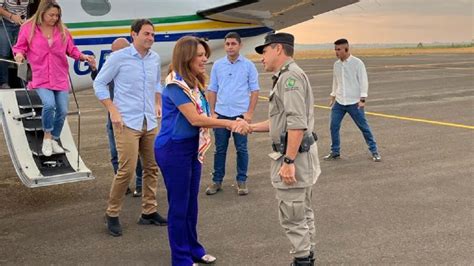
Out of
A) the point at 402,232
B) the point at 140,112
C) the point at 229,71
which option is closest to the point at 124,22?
the point at 229,71

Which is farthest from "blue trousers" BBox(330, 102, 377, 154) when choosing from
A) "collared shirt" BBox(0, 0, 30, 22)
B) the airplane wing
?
"collared shirt" BBox(0, 0, 30, 22)

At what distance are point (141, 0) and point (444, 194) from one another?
4828 mm

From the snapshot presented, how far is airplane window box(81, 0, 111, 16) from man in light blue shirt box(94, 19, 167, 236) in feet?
7.74

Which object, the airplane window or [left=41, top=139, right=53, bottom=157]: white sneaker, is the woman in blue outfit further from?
the airplane window

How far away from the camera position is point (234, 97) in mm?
5840

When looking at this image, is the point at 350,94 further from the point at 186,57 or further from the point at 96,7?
the point at 186,57

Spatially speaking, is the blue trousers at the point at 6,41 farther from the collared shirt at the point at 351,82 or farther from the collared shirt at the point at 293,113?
the collared shirt at the point at 351,82

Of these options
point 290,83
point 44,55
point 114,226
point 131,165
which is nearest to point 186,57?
point 290,83

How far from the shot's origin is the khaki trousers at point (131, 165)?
4488 millimetres

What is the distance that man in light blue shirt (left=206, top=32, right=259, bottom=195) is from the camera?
5.86 metres

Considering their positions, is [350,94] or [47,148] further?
[350,94]

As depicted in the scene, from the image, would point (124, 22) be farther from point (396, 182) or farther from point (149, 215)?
point (396, 182)

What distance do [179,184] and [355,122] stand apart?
4.52 m

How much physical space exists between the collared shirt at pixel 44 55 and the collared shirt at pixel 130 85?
0.80m
